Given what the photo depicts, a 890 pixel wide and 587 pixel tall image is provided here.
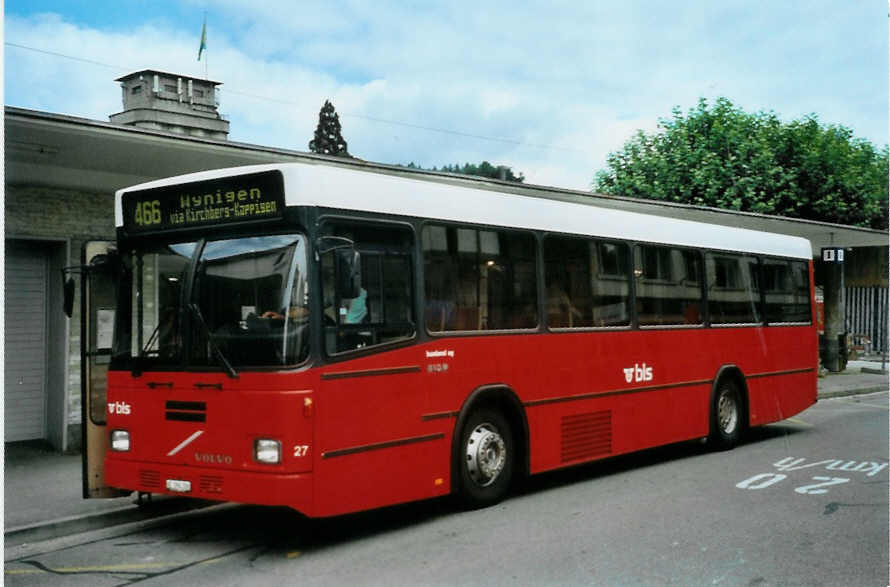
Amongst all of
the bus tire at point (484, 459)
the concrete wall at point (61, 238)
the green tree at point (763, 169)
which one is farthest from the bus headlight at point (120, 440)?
the green tree at point (763, 169)

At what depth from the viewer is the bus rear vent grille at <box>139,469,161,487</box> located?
25.4 feet

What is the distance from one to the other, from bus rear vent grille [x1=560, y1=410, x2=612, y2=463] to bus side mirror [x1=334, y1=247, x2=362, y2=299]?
138 inches

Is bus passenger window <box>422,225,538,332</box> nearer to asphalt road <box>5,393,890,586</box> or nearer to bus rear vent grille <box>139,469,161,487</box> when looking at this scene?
asphalt road <box>5,393,890,586</box>

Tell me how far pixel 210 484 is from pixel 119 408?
1241 mm

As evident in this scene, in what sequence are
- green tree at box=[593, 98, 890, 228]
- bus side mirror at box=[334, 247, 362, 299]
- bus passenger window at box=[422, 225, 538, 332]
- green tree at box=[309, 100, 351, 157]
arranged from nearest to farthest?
bus side mirror at box=[334, 247, 362, 299]
bus passenger window at box=[422, 225, 538, 332]
green tree at box=[593, 98, 890, 228]
green tree at box=[309, 100, 351, 157]

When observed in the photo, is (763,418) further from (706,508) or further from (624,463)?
(706,508)

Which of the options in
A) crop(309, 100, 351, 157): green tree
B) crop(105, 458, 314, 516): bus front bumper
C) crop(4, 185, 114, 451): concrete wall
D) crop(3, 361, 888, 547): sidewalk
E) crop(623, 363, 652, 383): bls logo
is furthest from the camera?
crop(309, 100, 351, 157): green tree

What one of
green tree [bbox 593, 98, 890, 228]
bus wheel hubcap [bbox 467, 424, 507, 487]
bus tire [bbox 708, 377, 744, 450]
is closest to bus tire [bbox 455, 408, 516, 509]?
bus wheel hubcap [bbox 467, 424, 507, 487]

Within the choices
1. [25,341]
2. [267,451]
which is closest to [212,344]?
[267,451]

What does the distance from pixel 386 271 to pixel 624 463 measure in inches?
212

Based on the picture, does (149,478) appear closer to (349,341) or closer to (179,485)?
(179,485)

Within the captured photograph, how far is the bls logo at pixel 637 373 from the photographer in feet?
36.3

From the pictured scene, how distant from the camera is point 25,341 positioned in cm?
1324

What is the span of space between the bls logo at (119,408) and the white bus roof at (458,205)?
1606 millimetres
